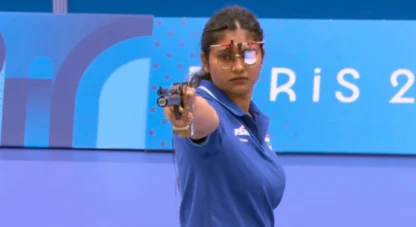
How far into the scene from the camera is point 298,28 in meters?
4.32

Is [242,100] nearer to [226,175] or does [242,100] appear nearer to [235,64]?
[235,64]

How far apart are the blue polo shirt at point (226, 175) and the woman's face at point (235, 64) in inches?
1.1

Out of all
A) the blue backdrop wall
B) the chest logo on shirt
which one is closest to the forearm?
the chest logo on shirt

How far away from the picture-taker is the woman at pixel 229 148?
44.7 inches

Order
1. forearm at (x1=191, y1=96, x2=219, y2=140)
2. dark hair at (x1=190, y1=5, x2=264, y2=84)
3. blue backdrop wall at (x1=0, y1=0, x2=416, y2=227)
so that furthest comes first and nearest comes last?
blue backdrop wall at (x1=0, y1=0, x2=416, y2=227)
dark hair at (x1=190, y1=5, x2=264, y2=84)
forearm at (x1=191, y1=96, x2=219, y2=140)

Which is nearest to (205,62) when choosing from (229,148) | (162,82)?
(229,148)

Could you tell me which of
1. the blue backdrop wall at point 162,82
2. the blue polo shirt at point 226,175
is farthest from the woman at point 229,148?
the blue backdrop wall at point 162,82

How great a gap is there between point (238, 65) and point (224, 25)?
0.31 feet

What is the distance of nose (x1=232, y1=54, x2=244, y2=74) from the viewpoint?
123 centimetres

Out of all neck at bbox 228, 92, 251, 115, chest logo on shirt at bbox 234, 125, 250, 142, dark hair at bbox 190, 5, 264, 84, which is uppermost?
dark hair at bbox 190, 5, 264, 84

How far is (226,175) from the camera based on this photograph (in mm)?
1154

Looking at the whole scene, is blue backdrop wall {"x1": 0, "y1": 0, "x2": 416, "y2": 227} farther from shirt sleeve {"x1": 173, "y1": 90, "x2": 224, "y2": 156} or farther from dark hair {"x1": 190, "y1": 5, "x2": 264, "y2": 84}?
shirt sleeve {"x1": 173, "y1": 90, "x2": 224, "y2": 156}

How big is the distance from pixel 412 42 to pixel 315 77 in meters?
0.76

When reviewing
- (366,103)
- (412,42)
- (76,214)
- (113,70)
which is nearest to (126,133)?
(113,70)
